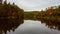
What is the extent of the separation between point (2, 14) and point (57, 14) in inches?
1110

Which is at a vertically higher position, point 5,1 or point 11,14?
point 5,1

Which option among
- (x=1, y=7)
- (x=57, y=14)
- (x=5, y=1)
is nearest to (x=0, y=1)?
(x=1, y=7)

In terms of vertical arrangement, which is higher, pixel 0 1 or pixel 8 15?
pixel 0 1

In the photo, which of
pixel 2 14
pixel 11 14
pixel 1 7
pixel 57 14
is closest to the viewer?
pixel 2 14

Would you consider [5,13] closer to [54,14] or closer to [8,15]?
[8,15]

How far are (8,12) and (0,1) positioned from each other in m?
6.34

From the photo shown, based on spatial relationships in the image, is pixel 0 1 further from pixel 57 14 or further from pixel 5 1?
pixel 57 14

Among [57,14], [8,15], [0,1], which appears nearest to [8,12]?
[8,15]

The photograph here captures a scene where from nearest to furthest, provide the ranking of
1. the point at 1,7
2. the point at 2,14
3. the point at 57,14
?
the point at 2,14
the point at 1,7
the point at 57,14

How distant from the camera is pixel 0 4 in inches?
2790

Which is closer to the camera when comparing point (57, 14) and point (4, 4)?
point (4, 4)

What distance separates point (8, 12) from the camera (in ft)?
236

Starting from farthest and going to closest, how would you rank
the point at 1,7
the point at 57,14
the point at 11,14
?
the point at 57,14
the point at 11,14
the point at 1,7

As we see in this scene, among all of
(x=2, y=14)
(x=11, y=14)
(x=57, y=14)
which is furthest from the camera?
(x=57, y=14)
